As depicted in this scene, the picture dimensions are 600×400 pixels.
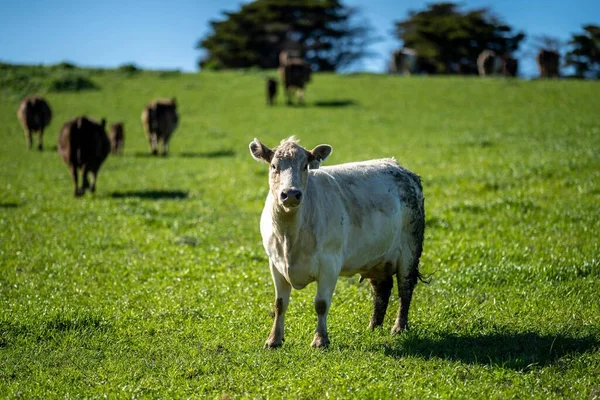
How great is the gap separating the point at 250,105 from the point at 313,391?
36785 millimetres

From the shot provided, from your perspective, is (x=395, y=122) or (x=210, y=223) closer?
(x=210, y=223)

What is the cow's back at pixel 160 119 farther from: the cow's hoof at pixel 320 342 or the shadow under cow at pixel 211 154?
the cow's hoof at pixel 320 342

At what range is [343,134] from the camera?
3156cm

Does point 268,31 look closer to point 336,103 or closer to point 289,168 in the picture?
point 336,103

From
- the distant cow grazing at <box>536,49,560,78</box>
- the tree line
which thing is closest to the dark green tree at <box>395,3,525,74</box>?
the tree line

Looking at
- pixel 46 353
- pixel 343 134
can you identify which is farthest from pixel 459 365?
pixel 343 134

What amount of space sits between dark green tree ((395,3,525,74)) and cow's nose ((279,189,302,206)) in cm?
6324

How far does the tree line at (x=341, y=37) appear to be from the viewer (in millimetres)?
66938

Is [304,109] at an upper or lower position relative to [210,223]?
upper

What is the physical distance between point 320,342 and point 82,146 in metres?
13.8

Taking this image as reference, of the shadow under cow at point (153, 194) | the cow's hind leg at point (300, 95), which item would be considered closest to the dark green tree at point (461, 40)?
the cow's hind leg at point (300, 95)

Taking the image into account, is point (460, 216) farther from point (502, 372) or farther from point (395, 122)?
point (395, 122)

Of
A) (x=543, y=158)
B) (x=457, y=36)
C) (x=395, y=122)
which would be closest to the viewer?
(x=543, y=158)

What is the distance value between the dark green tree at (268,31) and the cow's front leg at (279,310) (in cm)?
6794
